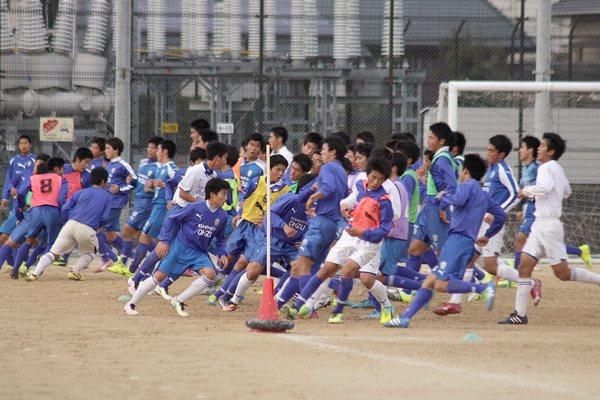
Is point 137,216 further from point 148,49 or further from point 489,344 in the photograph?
point 489,344

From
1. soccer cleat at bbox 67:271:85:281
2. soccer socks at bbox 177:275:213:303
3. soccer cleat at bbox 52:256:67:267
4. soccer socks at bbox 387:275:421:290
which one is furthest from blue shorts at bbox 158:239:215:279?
soccer cleat at bbox 52:256:67:267

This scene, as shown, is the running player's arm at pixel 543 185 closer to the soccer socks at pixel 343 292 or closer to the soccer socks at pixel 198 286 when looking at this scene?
the soccer socks at pixel 343 292

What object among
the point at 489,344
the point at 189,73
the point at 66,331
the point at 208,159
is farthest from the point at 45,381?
the point at 189,73

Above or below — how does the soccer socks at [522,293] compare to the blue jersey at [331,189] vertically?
below

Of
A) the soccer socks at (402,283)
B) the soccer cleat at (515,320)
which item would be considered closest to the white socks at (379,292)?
the soccer socks at (402,283)

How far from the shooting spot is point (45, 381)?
29.2ft

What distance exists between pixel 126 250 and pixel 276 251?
5.20 meters

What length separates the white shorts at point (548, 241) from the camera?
41.3 ft

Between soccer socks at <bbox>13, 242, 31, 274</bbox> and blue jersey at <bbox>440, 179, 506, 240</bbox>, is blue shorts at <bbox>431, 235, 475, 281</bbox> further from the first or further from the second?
soccer socks at <bbox>13, 242, 31, 274</bbox>

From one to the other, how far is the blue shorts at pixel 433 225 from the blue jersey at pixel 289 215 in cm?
169

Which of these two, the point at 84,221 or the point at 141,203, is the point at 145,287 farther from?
the point at 141,203

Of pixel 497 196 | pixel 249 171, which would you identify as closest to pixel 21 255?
pixel 249 171

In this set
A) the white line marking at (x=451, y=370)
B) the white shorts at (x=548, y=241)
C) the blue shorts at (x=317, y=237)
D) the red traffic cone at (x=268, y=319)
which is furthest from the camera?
the blue shorts at (x=317, y=237)

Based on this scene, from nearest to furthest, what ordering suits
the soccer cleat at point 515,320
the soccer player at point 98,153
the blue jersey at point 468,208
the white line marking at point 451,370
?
the white line marking at point 451,370
the blue jersey at point 468,208
the soccer cleat at point 515,320
the soccer player at point 98,153
